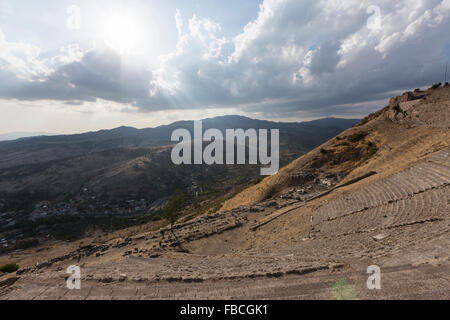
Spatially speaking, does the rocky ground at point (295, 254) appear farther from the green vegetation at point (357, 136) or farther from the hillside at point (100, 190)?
the green vegetation at point (357, 136)

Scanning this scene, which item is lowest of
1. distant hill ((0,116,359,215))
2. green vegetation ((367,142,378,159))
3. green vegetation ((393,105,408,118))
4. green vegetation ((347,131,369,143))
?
distant hill ((0,116,359,215))

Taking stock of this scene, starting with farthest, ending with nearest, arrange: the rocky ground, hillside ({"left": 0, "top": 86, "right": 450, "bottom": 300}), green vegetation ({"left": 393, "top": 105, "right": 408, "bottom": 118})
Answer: green vegetation ({"left": 393, "top": 105, "right": 408, "bottom": 118}) → hillside ({"left": 0, "top": 86, "right": 450, "bottom": 300}) → the rocky ground

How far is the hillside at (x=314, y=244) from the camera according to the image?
500cm

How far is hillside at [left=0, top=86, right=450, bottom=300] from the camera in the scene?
16.4 ft

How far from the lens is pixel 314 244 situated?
10594 millimetres

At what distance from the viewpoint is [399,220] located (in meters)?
10.2

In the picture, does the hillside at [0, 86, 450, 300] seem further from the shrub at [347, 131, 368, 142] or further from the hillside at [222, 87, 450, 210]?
the shrub at [347, 131, 368, 142]

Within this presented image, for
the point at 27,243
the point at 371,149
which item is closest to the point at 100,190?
the point at 27,243

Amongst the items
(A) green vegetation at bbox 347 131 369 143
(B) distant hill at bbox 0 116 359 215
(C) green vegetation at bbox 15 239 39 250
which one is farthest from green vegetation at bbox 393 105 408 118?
(C) green vegetation at bbox 15 239 39 250

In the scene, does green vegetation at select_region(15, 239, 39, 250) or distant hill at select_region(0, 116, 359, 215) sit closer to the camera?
green vegetation at select_region(15, 239, 39, 250)

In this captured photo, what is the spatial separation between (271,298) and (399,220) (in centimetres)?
999

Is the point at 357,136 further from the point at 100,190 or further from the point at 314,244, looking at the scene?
the point at 100,190

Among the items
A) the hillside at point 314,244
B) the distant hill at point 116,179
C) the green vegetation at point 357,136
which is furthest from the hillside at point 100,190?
the green vegetation at point 357,136
